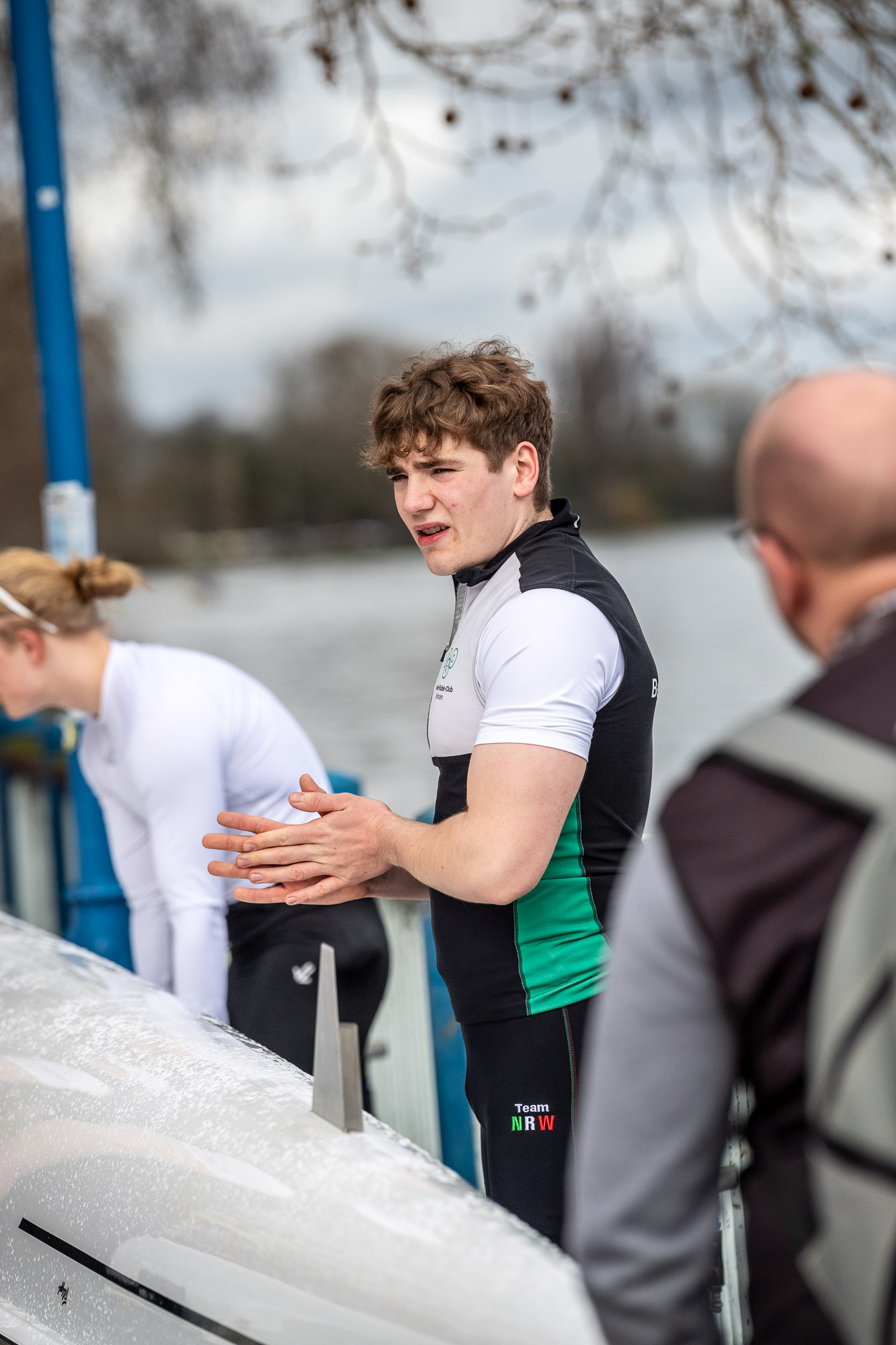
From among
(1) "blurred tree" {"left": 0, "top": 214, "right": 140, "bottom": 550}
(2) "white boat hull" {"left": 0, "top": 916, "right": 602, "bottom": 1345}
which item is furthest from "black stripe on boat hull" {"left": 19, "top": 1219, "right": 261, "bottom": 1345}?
(1) "blurred tree" {"left": 0, "top": 214, "right": 140, "bottom": 550}

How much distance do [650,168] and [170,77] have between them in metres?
1.63

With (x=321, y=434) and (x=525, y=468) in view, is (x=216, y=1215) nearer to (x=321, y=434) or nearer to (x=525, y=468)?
(x=525, y=468)

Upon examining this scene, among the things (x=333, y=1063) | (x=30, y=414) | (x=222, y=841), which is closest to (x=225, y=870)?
(x=222, y=841)

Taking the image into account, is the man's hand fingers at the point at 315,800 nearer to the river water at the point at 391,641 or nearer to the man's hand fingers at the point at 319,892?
the man's hand fingers at the point at 319,892

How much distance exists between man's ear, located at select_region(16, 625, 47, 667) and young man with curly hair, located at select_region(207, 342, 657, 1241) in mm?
792

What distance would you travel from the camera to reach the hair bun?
2.55m

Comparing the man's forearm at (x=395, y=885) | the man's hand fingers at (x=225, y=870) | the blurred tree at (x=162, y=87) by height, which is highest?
the blurred tree at (x=162, y=87)

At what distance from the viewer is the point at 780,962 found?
0.89 metres

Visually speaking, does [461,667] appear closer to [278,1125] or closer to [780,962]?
[278,1125]

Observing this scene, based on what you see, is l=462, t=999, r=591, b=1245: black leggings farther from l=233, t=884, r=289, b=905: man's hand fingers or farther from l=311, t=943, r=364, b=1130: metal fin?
l=233, t=884, r=289, b=905: man's hand fingers

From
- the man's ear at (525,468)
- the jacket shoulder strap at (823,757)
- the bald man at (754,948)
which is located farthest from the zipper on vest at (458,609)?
the jacket shoulder strap at (823,757)

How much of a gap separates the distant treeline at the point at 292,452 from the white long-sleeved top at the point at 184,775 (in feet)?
3.74

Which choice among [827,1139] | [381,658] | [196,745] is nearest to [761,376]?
[196,745]

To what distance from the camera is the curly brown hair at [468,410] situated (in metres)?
1.79
